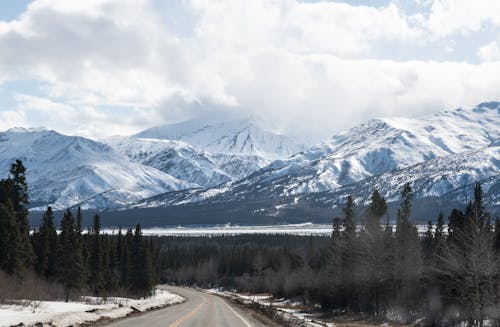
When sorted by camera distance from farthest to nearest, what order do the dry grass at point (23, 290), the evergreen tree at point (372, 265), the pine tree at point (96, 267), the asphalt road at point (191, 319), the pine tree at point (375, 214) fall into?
the pine tree at point (96, 267) → the pine tree at point (375, 214) → the evergreen tree at point (372, 265) → the dry grass at point (23, 290) → the asphalt road at point (191, 319)

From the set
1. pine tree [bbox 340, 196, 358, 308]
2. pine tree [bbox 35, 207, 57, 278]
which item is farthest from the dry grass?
pine tree [bbox 340, 196, 358, 308]

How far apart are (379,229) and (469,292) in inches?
1021

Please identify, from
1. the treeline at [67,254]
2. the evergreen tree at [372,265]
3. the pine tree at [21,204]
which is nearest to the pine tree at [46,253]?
the treeline at [67,254]

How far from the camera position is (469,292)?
42875 millimetres

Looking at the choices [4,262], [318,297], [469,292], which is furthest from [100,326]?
[318,297]

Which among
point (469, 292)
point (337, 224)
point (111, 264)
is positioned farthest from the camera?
point (111, 264)

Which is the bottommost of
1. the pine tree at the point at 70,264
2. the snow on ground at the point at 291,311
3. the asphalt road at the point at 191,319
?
the snow on ground at the point at 291,311

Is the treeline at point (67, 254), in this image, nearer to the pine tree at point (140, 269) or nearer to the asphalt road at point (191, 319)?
the pine tree at point (140, 269)

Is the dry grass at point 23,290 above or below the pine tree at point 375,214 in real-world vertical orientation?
below

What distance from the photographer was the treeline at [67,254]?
59875mm

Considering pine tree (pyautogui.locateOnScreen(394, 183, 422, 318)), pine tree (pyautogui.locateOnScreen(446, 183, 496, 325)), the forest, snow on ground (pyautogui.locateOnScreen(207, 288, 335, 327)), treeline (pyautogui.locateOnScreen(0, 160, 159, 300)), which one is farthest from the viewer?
pine tree (pyautogui.locateOnScreen(394, 183, 422, 318))

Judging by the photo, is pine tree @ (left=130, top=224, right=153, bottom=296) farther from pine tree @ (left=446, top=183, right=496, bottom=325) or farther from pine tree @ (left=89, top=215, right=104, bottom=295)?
pine tree @ (left=446, top=183, right=496, bottom=325)

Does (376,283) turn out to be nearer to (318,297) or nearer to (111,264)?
(318,297)

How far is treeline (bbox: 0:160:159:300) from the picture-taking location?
59.9 metres
